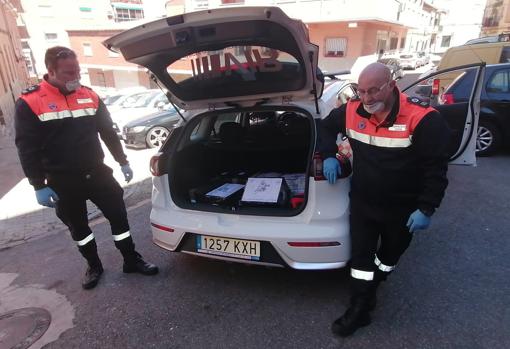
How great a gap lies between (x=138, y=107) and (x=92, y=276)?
8.52 meters

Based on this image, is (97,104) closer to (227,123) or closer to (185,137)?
(185,137)

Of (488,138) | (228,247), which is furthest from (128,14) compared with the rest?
(228,247)

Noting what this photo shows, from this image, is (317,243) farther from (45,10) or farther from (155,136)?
(45,10)

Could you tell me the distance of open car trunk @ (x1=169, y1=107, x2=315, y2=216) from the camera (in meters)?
2.59

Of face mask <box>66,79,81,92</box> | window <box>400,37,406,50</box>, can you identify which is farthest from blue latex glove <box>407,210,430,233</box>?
window <box>400,37,406,50</box>

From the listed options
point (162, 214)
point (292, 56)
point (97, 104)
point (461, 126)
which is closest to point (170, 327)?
point (162, 214)

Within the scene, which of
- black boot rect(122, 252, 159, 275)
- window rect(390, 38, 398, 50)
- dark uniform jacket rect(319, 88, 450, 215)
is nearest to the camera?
dark uniform jacket rect(319, 88, 450, 215)

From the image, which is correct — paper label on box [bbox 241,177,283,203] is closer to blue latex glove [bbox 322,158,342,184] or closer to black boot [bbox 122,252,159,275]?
blue latex glove [bbox 322,158,342,184]

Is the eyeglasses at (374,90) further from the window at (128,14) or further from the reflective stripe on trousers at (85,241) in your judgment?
the window at (128,14)

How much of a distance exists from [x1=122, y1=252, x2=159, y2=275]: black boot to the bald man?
1580mm

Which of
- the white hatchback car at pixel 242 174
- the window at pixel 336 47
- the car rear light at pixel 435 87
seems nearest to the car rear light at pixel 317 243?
the white hatchback car at pixel 242 174

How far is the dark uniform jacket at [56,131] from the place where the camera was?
239 cm

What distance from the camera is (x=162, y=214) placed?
2641 millimetres

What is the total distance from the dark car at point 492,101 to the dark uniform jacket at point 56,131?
5361 mm
